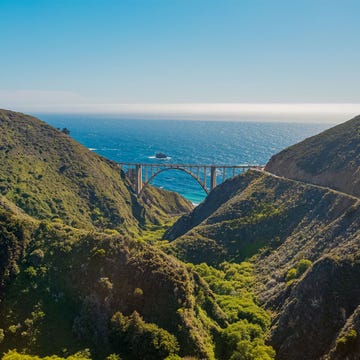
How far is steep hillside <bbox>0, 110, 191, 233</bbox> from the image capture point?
106 metres

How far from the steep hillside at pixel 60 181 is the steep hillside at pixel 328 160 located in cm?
5340

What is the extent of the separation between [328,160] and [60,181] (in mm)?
81065

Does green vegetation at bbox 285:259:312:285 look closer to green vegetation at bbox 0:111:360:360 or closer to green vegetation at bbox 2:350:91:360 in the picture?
green vegetation at bbox 0:111:360:360

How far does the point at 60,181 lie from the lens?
12075 centimetres

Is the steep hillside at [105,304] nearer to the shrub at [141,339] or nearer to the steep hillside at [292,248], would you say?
the shrub at [141,339]

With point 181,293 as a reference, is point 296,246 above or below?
below

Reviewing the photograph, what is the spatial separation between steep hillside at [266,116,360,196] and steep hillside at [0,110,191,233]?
53399 mm

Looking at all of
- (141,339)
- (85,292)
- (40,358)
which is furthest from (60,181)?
(141,339)

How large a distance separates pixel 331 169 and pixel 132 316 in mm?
66906

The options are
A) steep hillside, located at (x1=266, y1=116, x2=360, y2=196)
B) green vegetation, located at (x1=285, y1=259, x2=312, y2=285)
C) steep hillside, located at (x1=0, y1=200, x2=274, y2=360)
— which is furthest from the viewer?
steep hillside, located at (x1=266, y1=116, x2=360, y2=196)

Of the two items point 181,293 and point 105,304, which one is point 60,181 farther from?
point 181,293

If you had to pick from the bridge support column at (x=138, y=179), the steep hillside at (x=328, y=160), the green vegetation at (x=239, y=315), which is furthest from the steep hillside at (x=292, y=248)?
the bridge support column at (x=138, y=179)

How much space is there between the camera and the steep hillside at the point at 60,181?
10600 centimetres

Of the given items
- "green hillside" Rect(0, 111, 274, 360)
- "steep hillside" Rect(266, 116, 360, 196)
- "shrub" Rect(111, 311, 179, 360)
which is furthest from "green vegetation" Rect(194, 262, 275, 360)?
"steep hillside" Rect(266, 116, 360, 196)
